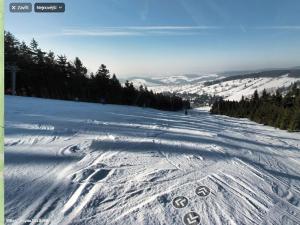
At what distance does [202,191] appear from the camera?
670cm

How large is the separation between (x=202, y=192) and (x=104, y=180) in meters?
2.39

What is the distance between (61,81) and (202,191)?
46.4m

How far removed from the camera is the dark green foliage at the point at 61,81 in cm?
3541

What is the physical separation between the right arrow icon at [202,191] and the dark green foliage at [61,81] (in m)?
22.4

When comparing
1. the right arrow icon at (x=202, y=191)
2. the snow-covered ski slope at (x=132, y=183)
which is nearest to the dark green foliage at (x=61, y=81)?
the snow-covered ski slope at (x=132, y=183)

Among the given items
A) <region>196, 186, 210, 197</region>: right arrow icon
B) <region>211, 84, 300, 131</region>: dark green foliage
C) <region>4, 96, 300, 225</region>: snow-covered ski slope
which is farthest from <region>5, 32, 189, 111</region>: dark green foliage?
<region>211, 84, 300, 131</region>: dark green foliage

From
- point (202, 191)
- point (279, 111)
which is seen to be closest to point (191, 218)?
point (202, 191)

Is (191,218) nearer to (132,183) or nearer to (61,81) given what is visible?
(132,183)

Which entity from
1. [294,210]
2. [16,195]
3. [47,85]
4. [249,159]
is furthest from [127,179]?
[47,85]

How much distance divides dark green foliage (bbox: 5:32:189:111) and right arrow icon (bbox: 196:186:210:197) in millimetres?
22373

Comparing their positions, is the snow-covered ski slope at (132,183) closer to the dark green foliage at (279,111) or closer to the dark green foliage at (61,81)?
the dark green foliage at (61,81)

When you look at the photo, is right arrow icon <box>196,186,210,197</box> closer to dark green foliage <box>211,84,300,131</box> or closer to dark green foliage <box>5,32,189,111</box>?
dark green foliage <box>5,32,189,111</box>

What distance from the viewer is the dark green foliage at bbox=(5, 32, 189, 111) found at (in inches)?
1394

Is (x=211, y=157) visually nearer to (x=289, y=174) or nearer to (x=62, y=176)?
(x=289, y=174)
